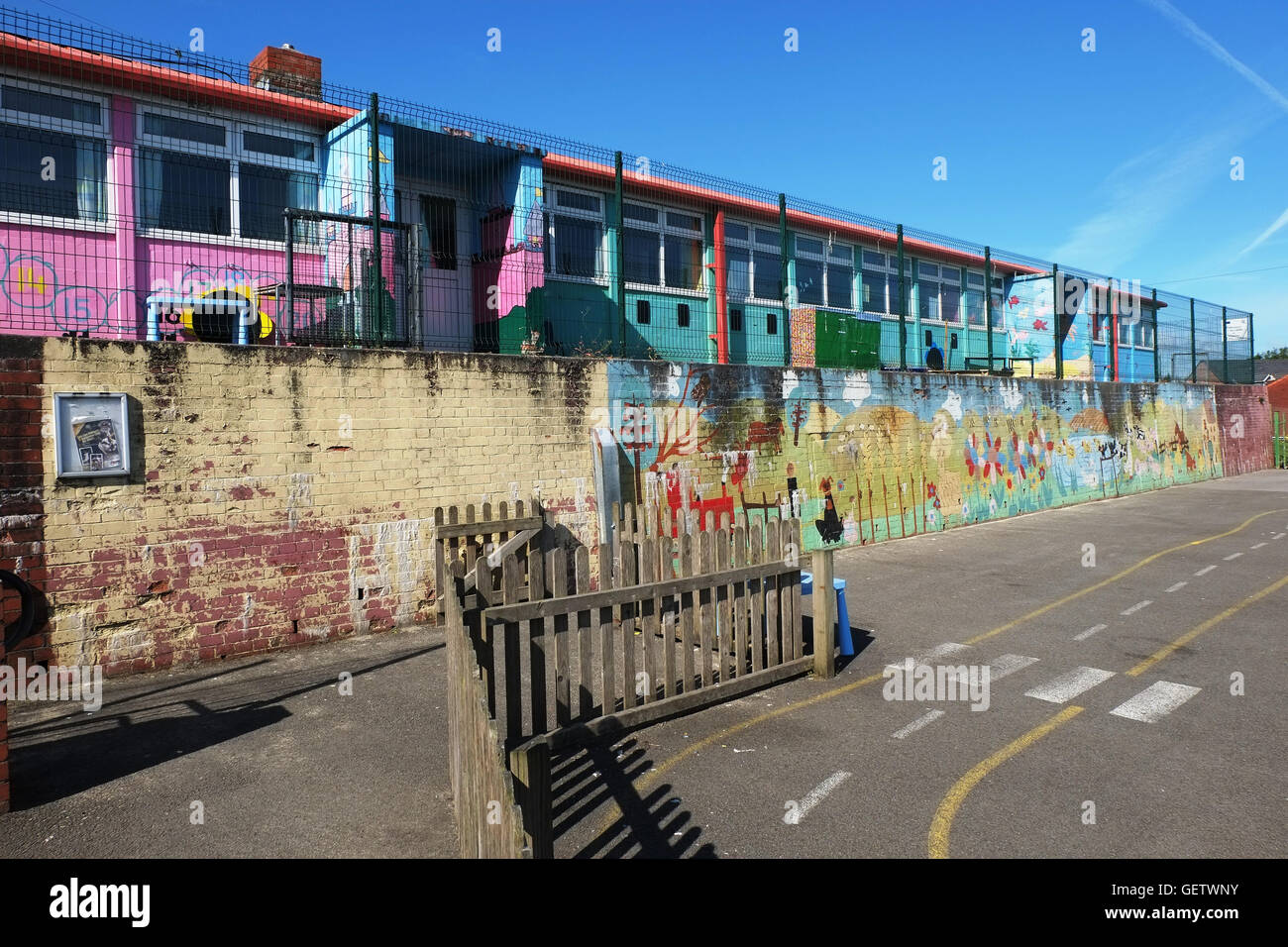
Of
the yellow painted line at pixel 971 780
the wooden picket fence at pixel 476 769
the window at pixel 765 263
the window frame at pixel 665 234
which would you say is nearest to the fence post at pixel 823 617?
the yellow painted line at pixel 971 780

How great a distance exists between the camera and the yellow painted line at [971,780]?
13.4ft

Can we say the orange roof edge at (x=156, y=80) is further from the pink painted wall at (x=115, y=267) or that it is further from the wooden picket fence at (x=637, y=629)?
the wooden picket fence at (x=637, y=629)

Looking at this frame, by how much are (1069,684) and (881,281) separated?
15713mm

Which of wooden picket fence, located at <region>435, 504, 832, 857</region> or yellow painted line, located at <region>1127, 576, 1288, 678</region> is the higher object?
wooden picket fence, located at <region>435, 504, 832, 857</region>

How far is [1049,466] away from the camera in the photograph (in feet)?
60.7

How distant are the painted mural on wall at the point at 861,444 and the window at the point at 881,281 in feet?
14.0

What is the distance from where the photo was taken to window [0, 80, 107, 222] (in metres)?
10.3

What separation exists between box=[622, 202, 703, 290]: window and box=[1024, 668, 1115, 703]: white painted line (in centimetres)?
1056

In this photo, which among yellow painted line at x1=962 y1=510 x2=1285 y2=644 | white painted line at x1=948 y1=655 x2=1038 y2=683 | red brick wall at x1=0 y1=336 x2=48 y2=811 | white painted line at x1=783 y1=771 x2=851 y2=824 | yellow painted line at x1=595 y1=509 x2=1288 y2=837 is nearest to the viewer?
white painted line at x1=783 y1=771 x2=851 y2=824

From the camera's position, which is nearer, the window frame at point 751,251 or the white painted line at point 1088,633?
the white painted line at point 1088,633

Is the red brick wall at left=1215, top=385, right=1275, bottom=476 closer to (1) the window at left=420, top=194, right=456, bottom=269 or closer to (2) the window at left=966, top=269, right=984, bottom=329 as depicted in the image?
(2) the window at left=966, top=269, right=984, bottom=329

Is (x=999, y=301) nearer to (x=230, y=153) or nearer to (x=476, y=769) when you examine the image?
(x=230, y=153)

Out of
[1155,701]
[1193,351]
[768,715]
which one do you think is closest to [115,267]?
[768,715]

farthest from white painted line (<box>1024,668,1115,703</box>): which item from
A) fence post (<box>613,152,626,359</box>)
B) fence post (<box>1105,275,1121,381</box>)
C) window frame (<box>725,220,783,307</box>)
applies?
fence post (<box>1105,275,1121,381</box>)
